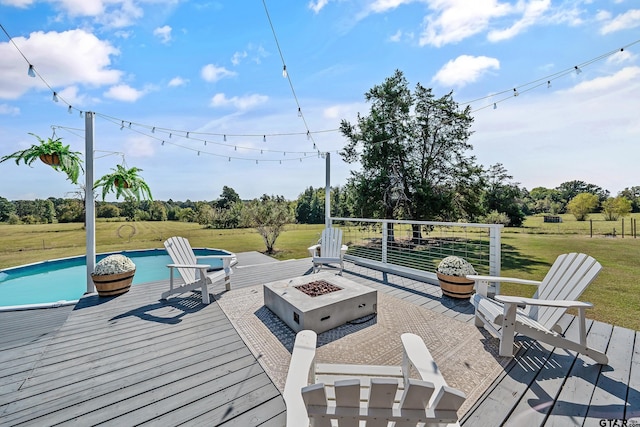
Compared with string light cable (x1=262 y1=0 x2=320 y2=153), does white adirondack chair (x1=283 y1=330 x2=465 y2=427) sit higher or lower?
lower

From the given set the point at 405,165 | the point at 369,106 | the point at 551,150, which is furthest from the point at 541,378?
the point at 369,106

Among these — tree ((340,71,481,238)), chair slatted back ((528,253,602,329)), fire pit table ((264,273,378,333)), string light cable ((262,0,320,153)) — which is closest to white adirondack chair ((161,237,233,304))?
fire pit table ((264,273,378,333))

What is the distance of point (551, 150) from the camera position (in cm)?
781

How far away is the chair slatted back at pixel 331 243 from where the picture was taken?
520 centimetres

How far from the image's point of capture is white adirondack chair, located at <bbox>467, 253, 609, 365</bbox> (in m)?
2.11

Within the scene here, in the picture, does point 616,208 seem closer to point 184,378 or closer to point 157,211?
point 184,378

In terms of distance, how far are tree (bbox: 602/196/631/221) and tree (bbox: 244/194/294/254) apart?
21810 mm

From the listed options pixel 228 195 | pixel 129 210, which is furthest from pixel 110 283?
pixel 228 195

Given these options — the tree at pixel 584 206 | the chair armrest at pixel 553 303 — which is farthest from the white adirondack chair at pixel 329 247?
the tree at pixel 584 206

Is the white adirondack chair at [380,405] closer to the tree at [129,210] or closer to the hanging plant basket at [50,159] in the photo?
the hanging plant basket at [50,159]

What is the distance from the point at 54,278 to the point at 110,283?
16.2 ft

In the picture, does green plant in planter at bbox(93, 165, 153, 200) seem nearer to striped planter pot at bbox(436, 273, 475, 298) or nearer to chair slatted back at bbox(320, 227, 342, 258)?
chair slatted back at bbox(320, 227, 342, 258)

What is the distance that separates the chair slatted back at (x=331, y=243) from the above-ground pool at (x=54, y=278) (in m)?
2.20

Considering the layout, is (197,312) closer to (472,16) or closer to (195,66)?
(195,66)
